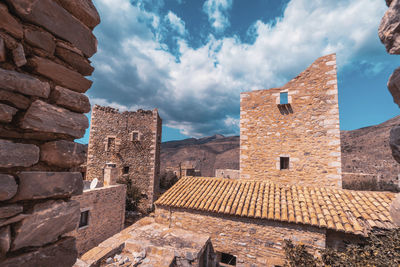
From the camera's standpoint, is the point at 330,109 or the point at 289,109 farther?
the point at 289,109

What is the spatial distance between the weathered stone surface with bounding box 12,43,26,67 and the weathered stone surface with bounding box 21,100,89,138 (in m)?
0.26

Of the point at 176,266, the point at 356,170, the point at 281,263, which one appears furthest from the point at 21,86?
the point at 356,170

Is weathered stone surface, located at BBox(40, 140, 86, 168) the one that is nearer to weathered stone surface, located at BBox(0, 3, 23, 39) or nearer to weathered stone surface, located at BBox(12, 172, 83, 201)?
weathered stone surface, located at BBox(12, 172, 83, 201)

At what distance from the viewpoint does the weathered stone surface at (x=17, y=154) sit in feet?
3.61

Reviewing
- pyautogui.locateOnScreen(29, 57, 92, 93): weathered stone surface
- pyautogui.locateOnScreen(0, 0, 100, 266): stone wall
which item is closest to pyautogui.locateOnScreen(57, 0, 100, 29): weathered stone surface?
pyautogui.locateOnScreen(0, 0, 100, 266): stone wall

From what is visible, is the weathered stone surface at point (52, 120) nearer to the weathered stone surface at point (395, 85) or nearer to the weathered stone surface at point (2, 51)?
the weathered stone surface at point (2, 51)

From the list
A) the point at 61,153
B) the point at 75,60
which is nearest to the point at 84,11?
the point at 75,60

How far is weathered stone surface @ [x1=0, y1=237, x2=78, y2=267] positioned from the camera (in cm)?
114

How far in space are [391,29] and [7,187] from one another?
107 inches

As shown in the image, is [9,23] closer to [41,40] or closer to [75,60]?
[41,40]

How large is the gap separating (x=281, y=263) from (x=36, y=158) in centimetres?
631

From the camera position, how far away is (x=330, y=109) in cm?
742

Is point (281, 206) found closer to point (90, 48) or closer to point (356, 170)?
point (90, 48)

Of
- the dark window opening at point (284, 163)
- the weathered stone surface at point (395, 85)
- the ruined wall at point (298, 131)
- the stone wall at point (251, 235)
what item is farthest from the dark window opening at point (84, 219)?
the weathered stone surface at point (395, 85)
